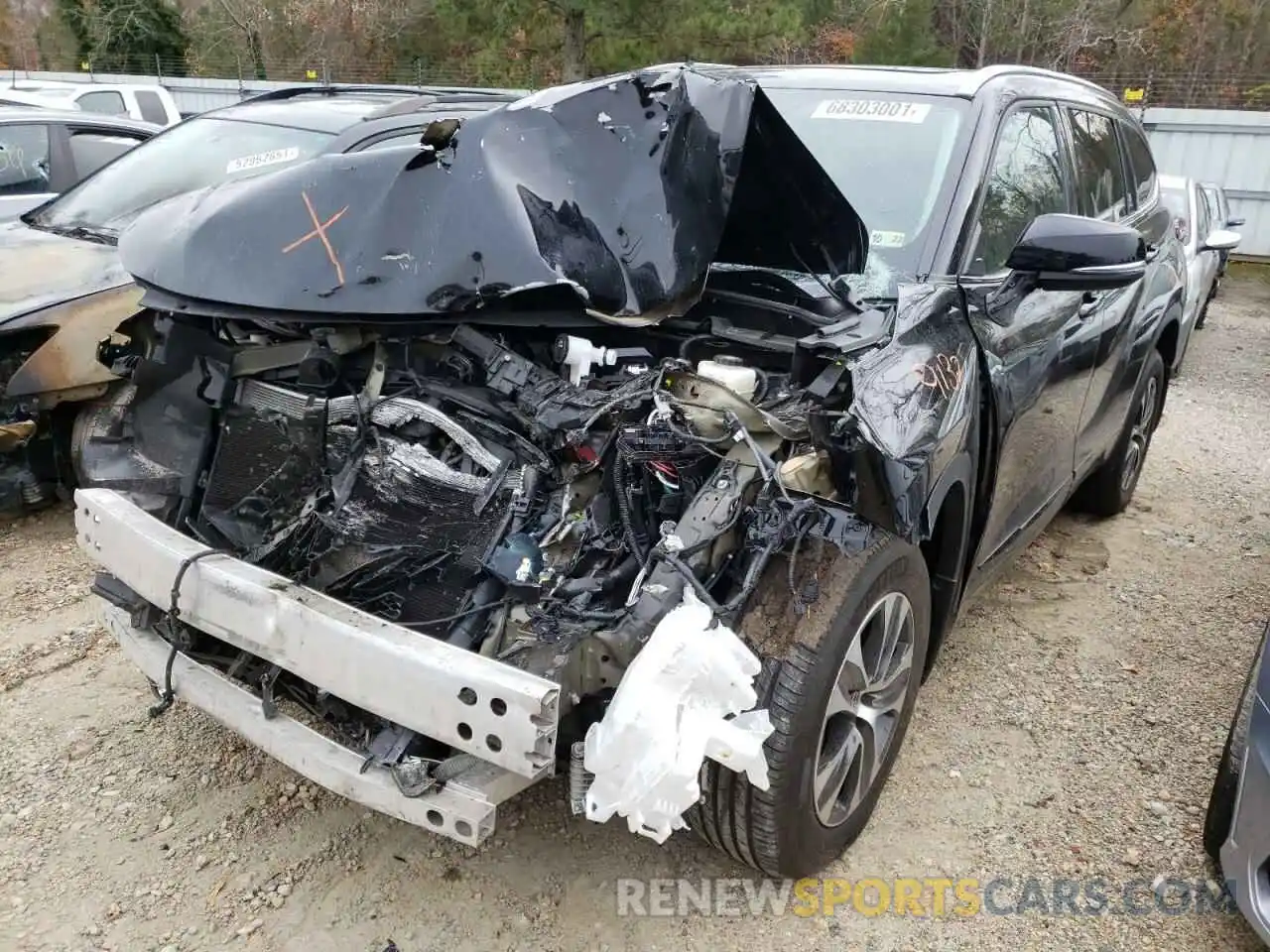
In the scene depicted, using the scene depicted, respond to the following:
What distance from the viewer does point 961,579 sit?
2.97m

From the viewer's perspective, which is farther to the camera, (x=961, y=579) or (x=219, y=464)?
(x=961, y=579)

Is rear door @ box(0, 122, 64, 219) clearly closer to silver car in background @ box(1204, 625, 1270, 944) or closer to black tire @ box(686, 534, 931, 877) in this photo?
black tire @ box(686, 534, 931, 877)

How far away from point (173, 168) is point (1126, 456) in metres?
5.08

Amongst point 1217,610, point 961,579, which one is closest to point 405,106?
point 961,579

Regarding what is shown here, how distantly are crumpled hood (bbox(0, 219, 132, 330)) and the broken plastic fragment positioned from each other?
3224mm

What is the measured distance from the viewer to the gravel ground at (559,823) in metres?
2.46

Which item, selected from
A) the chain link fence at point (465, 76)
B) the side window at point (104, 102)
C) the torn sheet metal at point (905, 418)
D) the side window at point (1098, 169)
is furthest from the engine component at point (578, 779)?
the chain link fence at point (465, 76)

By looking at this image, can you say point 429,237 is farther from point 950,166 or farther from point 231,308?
point 950,166

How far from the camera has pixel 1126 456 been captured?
4844 millimetres

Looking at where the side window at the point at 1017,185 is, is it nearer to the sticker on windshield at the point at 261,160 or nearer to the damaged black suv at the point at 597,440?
the damaged black suv at the point at 597,440

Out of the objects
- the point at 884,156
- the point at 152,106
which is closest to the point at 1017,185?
the point at 884,156

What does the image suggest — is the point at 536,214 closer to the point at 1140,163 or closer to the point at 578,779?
the point at 578,779

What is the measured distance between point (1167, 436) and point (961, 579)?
4.62 m

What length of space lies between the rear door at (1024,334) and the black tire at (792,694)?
2.44ft
